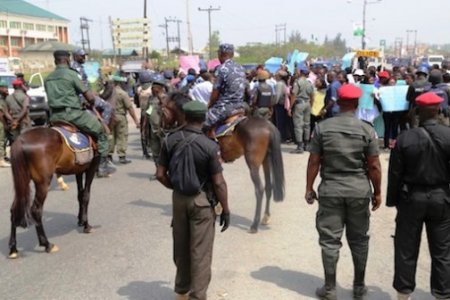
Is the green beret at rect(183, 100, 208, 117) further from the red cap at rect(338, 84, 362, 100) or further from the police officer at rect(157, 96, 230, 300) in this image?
the red cap at rect(338, 84, 362, 100)

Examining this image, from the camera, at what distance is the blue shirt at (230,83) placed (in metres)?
6.85

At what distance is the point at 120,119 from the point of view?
1107 cm

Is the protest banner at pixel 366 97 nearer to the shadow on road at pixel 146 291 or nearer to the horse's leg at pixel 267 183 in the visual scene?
the horse's leg at pixel 267 183

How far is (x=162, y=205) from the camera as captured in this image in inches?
311

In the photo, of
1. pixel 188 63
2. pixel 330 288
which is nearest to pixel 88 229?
pixel 330 288

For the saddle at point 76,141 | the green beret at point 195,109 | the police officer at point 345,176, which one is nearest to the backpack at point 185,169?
the green beret at point 195,109

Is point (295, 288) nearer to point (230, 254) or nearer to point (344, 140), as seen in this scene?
point (230, 254)

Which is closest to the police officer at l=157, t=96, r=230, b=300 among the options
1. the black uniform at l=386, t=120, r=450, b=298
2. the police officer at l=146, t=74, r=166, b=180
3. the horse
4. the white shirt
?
the black uniform at l=386, t=120, r=450, b=298

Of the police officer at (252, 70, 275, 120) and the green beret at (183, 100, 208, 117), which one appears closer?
the green beret at (183, 100, 208, 117)

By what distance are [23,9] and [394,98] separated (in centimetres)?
8339

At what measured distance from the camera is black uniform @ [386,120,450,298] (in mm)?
4004

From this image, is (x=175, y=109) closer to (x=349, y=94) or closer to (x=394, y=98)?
(x=349, y=94)

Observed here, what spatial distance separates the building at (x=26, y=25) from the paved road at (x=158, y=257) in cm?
6564

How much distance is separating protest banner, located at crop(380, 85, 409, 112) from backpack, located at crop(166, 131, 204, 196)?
857 centimetres
